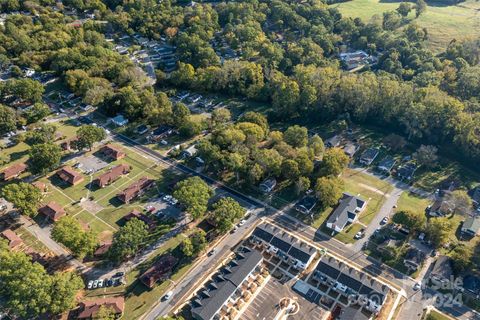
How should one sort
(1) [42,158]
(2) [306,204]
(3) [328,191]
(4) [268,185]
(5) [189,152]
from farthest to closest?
(5) [189,152] → (4) [268,185] → (1) [42,158] → (2) [306,204] → (3) [328,191]

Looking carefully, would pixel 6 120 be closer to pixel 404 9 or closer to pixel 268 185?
pixel 268 185

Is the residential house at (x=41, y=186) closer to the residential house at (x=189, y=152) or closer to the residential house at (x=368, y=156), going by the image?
the residential house at (x=189, y=152)

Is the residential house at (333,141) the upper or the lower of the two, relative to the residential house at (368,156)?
upper

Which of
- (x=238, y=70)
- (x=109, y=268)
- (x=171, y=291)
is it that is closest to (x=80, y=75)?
(x=238, y=70)

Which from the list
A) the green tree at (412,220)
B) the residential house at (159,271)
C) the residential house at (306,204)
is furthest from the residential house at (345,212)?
the residential house at (159,271)

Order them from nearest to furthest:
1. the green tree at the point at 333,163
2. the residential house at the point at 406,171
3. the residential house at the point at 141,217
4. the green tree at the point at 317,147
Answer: the residential house at the point at 141,217, the green tree at the point at 333,163, the residential house at the point at 406,171, the green tree at the point at 317,147

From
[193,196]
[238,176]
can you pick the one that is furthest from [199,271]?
[238,176]
